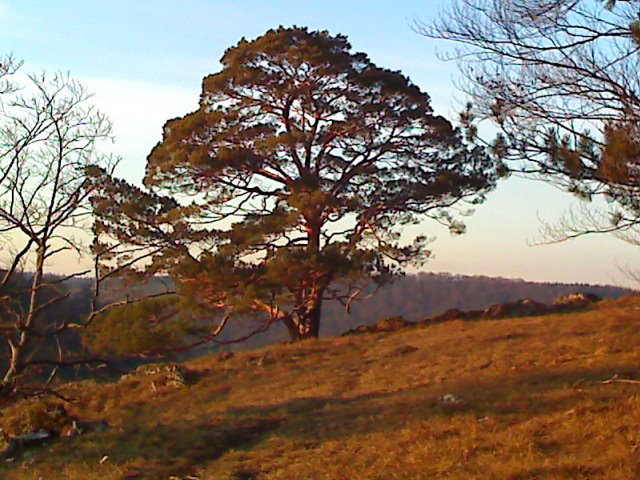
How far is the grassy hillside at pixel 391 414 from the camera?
655 cm

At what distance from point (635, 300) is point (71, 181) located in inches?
572

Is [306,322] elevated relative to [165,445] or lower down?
elevated

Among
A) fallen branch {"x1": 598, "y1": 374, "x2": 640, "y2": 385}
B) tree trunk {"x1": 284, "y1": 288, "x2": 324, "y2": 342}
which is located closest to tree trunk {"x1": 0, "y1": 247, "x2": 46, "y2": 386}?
fallen branch {"x1": 598, "y1": 374, "x2": 640, "y2": 385}

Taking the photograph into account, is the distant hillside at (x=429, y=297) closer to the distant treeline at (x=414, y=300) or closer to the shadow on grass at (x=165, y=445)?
the distant treeline at (x=414, y=300)

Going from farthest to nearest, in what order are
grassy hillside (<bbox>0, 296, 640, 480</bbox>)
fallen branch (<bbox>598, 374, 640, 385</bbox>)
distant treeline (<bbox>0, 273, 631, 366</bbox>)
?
distant treeline (<bbox>0, 273, 631, 366</bbox>) → fallen branch (<bbox>598, 374, 640, 385</bbox>) → grassy hillside (<bbox>0, 296, 640, 480</bbox>)

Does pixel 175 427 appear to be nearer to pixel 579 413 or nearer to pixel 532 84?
pixel 579 413

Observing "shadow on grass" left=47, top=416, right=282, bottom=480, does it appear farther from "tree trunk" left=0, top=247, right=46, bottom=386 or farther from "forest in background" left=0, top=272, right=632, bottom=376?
"forest in background" left=0, top=272, right=632, bottom=376

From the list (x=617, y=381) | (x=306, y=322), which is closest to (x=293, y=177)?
(x=306, y=322)

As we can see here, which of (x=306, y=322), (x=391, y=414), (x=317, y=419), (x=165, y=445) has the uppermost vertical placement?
(x=306, y=322)

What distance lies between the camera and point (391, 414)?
860 centimetres

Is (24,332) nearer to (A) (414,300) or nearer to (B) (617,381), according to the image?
(B) (617,381)

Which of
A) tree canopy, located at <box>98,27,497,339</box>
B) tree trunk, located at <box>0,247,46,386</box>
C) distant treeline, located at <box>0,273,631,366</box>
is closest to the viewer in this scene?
tree trunk, located at <box>0,247,46,386</box>

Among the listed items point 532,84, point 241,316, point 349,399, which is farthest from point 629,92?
point 241,316

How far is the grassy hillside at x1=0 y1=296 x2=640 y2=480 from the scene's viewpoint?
21.5 ft
